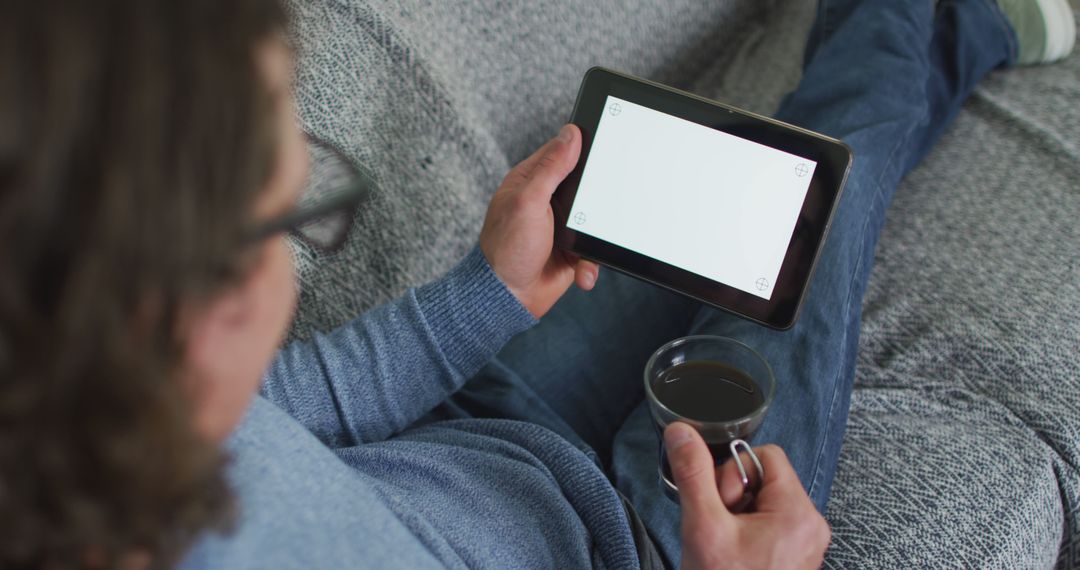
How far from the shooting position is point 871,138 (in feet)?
3.07

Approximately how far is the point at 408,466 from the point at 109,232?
410 mm

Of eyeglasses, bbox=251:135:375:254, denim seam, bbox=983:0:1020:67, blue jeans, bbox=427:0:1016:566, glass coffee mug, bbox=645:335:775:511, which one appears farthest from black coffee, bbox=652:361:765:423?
denim seam, bbox=983:0:1020:67

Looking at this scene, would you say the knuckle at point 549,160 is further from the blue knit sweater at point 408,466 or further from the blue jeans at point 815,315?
the blue jeans at point 815,315

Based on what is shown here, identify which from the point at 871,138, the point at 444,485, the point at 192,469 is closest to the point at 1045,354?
the point at 871,138

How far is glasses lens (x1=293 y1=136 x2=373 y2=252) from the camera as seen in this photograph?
0.45m

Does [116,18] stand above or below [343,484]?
above

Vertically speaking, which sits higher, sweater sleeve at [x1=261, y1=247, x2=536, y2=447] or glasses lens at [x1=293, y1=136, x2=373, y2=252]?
glasses lens at [x1=293, y1=136, x2=373, y2=252]

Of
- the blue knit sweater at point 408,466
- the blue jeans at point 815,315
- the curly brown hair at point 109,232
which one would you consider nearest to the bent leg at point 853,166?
the blue jeans at point 815,315

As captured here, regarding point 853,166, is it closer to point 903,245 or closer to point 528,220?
point 903,245

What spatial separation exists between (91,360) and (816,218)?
0.60 metres

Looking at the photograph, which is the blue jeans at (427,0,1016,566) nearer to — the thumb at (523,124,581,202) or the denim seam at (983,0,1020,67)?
the denim seam at (983,0,1020,67)

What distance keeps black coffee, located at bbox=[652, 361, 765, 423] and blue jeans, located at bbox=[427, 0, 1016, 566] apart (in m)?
0.10

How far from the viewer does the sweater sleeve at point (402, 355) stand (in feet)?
2.34

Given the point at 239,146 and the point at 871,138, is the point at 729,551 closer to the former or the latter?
the point at 239,146
